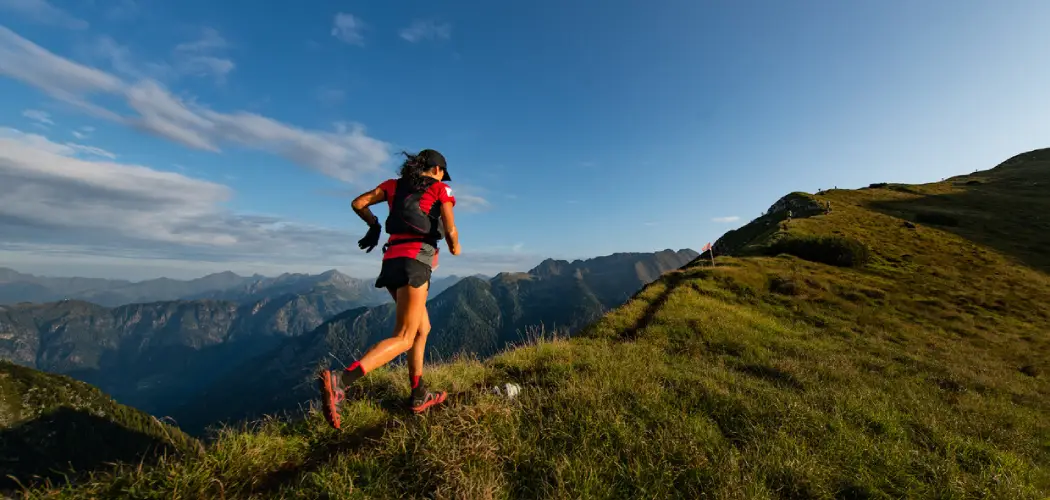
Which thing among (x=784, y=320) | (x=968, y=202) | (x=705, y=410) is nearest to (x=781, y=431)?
(x=705, y=410)

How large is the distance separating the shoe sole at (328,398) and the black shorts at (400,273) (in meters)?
1.43

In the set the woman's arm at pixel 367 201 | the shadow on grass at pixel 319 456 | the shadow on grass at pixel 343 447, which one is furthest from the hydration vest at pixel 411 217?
the shadow on grass at pixel 319 456

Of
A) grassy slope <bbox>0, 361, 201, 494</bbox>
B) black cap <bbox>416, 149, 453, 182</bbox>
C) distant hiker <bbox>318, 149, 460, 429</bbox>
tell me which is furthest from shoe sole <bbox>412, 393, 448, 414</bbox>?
grassy slope <bbox>0, 361, 201, 494</bbox>

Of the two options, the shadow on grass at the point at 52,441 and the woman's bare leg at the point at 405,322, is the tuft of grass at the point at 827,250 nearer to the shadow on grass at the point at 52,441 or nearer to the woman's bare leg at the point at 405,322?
the woman's bare leg at the point at 405,322

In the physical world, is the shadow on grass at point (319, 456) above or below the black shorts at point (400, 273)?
below

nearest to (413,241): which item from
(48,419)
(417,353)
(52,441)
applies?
(417,353)

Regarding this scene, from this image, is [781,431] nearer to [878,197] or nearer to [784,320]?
[784,320]

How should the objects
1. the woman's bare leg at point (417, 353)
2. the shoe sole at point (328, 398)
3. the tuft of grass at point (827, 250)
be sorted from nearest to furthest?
the shoe sole at point (328, 398) < the woman's bare leg at point (417, 353) < the tuft of grass at point (827, 250)

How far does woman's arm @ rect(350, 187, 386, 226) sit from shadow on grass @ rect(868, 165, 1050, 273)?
5534 centimetres

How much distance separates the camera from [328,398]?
5215 mm

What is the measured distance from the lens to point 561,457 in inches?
206

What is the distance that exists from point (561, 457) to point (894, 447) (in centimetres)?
543

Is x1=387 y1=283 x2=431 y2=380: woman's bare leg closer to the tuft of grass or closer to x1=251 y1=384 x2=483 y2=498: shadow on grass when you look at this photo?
→ x1=251 y1=384 x2=483 y2=498: shadow on grass

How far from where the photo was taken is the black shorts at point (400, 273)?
600 centimetres
